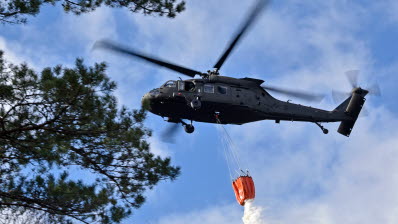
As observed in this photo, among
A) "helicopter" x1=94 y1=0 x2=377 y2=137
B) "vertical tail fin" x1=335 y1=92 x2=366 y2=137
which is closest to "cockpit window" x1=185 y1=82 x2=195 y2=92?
"helicopter" x1=94 y1=0 x2=377 y2=137

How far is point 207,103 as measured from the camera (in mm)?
20422

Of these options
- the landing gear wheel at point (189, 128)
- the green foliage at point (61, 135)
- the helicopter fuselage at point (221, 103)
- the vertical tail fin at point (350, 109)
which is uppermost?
the vertical tail fin at point (350, 109)

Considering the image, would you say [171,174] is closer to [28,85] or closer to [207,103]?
[28,85]

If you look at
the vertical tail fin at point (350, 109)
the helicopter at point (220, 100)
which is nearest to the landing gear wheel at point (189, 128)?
the helicopter at point (220, 100)

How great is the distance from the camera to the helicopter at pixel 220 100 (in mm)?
20062

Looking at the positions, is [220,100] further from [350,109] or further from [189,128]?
[350,109]

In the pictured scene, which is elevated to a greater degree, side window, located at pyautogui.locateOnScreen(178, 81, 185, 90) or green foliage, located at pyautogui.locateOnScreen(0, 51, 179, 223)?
side window, located at pyautogui.locateOnScreen(178, 81, 185, 90)

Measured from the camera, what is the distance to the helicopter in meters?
20.1

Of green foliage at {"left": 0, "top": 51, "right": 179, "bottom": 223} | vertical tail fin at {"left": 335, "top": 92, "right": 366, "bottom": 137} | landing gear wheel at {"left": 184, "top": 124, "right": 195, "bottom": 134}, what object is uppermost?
vertical tail fin at {"left": 335, "top": 92, "right": 366, "bottom": 137}

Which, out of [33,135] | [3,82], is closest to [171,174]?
[33,135]

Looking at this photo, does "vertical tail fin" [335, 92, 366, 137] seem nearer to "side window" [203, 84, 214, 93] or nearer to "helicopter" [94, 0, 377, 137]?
"helicopter" [94, 0, 377, 137]

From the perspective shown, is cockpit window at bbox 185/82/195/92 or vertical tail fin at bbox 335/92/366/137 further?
vertical tail fin at bbox 335/92/366/137

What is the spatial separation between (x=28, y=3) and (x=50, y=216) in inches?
221

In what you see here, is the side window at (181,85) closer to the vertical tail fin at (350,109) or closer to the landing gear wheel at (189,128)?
the landing gear wheel at (189,128)
